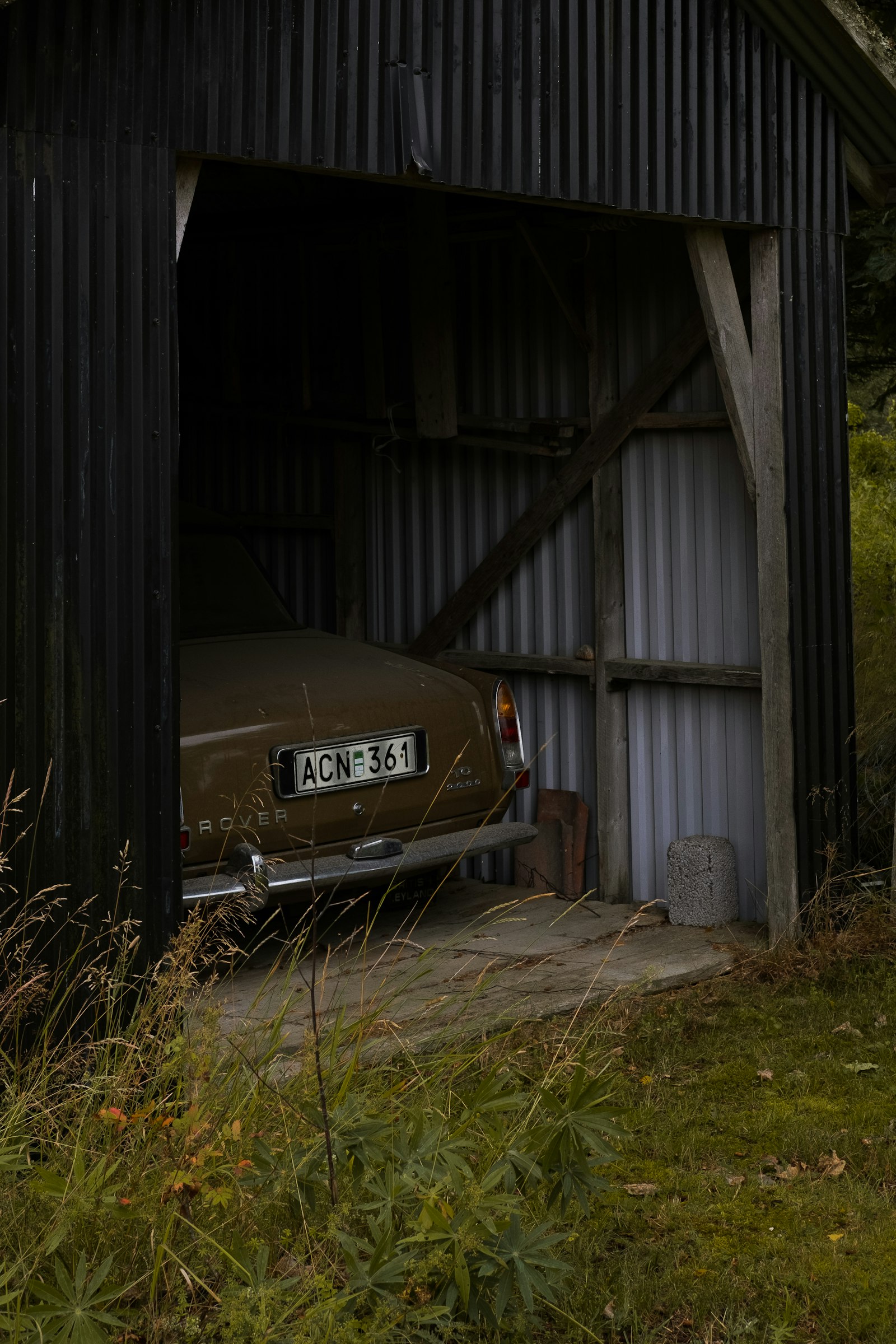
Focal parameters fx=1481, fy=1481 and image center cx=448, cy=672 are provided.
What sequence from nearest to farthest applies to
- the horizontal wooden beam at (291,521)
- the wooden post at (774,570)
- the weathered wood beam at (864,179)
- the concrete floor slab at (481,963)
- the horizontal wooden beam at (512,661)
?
1. the concrete floor slab at (481,963)
2. the wooden post at (774,570)
3. the weathered wood beam at (864,179)
4. the horizontal wooden beam at (512,661)
5. the horizontal wooden beam at (291,521)

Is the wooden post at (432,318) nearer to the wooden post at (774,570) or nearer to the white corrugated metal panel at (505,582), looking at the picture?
the white corrugated metal panel at (505,582)

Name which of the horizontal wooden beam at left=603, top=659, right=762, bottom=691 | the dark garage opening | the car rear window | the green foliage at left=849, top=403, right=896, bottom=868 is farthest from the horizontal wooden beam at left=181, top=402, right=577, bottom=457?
the green foliage at left=849, top=403, right=896, bottom=868

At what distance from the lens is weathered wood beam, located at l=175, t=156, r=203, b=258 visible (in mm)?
5043

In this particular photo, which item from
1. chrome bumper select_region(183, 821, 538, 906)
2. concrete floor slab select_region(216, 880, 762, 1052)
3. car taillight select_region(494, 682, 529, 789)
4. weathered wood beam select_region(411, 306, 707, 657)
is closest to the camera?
concrete floor slab select_region(216, 880, 762, 1052)

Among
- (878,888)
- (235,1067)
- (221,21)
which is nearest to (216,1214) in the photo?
(235,1067)

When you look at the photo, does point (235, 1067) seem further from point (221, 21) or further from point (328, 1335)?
point (221, 21)

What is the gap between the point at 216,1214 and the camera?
3342 mm

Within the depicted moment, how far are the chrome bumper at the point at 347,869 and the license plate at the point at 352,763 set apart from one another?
1.07 ft

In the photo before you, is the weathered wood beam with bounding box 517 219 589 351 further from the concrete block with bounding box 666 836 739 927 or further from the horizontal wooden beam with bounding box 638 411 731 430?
the concrete block with bounding box 666 836 739 927

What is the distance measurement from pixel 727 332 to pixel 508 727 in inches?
86.1

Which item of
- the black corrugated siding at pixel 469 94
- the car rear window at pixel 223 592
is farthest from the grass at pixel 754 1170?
the black corrugated siding at pixel 469 94

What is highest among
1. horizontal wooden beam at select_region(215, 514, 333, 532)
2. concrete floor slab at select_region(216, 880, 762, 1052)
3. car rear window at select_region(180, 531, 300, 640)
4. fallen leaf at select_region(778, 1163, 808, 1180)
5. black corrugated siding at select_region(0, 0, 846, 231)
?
black corrugated siding at select_region(0, 0, 846, 231)

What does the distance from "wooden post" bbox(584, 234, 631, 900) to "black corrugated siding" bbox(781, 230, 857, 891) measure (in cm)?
126

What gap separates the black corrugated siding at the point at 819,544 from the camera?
7.05 metres
